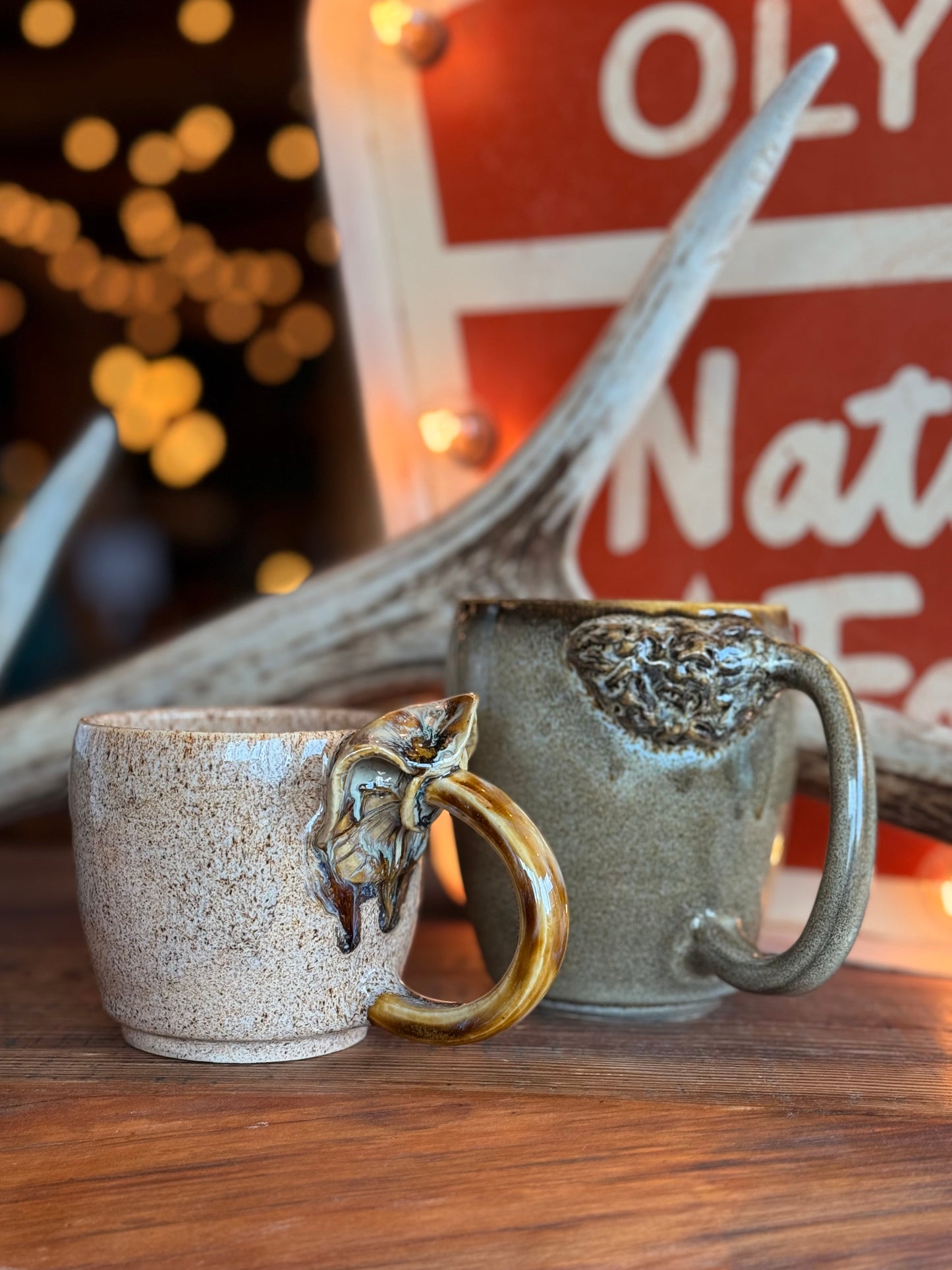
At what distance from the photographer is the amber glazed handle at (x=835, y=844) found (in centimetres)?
49

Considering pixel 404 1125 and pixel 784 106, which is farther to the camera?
pixel 784 106

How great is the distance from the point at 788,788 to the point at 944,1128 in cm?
17

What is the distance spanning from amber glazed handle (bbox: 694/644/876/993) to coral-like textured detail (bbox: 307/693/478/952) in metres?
0.15

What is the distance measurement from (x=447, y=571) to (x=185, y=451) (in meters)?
1.93

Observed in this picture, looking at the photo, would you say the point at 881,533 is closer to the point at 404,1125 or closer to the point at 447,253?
the point at 447,253

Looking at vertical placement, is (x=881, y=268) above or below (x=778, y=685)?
above

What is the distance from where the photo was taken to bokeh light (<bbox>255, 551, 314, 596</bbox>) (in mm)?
2531

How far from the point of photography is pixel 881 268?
2.49ft

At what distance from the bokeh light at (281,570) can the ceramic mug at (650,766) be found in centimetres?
197

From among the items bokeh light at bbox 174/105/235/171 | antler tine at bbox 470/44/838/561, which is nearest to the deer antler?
antler tine at bbox 470/44/838/561

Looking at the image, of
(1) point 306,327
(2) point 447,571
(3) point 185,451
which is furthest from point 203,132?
(2) point 447,571

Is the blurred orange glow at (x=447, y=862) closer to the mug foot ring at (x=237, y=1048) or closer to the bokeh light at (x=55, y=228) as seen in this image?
the mug foot ring at (x=237, y=1048)

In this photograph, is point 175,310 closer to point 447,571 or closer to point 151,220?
point 151,220

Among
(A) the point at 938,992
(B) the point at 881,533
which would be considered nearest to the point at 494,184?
(B) the point at 881,533
